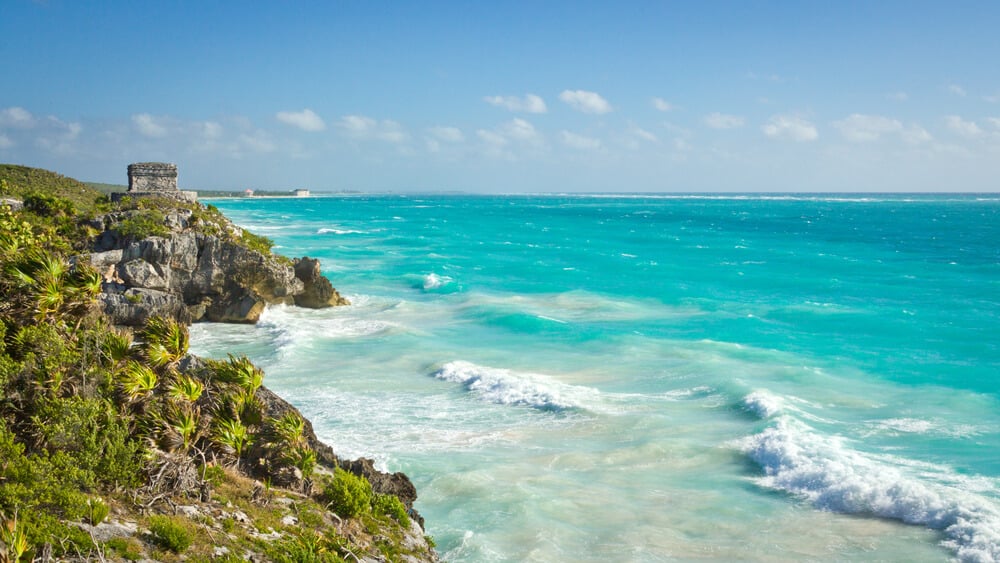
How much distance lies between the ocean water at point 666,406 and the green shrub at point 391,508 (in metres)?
2.06

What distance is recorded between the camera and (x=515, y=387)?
88.1ft

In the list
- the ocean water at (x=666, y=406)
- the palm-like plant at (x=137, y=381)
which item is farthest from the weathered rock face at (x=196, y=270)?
the palm-like plant at (x=137, y=381)

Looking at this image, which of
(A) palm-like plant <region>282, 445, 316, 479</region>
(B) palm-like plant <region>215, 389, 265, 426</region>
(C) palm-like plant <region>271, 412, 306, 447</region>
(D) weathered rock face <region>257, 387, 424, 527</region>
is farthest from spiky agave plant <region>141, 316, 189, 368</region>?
(A) palm-like plant <region>282, 445, 316, 479</region>

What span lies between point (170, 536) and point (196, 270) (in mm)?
29175

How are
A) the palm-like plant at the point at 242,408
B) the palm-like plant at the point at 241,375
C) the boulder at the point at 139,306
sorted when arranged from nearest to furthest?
the palm-like plant at the point at 242,408
the palm-like plant at the point at 241,375
the boulder at the point at 139,306

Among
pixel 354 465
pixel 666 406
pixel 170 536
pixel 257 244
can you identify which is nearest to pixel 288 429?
pixel 354 465

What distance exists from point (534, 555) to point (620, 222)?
12489 cm

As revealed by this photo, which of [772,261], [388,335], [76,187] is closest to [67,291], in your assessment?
[388,335]

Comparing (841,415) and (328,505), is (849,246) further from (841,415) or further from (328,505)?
(328,505)

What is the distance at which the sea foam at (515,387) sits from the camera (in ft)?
83.9

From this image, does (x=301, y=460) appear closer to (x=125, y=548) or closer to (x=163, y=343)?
(x=163, y=343)

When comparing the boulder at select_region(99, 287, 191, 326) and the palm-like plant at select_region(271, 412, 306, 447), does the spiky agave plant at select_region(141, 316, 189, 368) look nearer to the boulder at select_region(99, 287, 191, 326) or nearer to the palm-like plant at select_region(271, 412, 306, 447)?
the palm-like plant at select_region(271, 412, 306, 447)

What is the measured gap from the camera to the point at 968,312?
42719 millimetres

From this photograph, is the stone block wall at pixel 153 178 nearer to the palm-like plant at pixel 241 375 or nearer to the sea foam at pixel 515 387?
the sea foam at pixel 515 387
